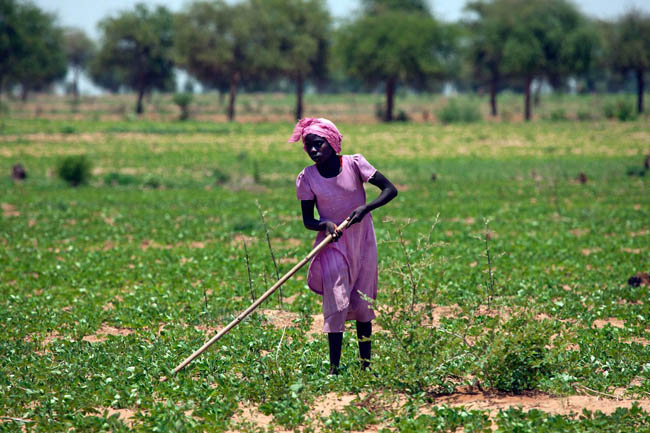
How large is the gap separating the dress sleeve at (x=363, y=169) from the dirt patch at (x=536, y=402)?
74.6 inches

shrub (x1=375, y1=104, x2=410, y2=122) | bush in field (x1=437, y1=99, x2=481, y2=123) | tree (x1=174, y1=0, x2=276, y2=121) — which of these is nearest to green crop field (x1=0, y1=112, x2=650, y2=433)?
bush in field (x1=437, y1=99, x2=481, y2=123)

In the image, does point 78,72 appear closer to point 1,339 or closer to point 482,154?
point 482,154

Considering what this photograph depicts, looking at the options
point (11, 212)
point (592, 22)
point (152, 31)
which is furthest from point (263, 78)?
point (11, 212)

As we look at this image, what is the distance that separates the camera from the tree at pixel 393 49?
64.4 meters

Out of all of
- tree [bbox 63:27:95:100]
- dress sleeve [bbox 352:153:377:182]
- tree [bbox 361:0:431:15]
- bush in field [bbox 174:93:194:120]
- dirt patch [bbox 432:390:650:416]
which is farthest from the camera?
tree [bbox 63:27:95:100]

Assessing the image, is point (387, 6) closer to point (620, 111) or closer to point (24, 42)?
point (620, 111)

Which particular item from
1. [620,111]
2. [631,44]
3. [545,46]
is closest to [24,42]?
[545,46]

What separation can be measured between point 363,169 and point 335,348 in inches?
60.6

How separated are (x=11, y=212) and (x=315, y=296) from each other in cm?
1121

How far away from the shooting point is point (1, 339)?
8.66 m

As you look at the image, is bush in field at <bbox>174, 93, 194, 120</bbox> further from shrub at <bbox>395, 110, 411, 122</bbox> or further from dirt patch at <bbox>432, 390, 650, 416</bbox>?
dirt patch at <bbox>432, 390, 650, 416</bbox>

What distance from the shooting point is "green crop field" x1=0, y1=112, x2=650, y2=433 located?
6203mm

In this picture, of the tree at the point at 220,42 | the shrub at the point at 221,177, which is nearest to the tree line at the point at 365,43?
the tree at the point at 220,42

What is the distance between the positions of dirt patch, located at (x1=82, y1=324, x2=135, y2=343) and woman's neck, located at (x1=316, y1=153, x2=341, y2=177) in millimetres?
3521
